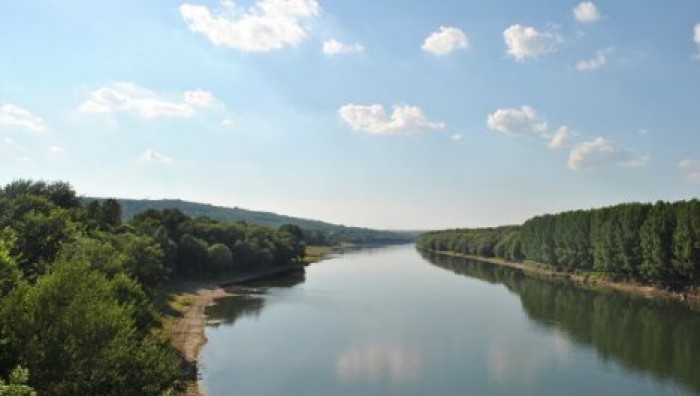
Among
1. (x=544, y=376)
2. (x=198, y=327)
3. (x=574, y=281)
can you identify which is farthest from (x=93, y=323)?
(x=574, y=281)

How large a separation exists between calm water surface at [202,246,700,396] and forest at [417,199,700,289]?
8.74 metres

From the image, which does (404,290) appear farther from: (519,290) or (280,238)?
(280,238)

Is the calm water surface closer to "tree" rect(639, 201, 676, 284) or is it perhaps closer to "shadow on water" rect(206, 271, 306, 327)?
"shadow on water" rect(206, 271, 306, 327)

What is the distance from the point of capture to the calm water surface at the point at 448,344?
149 feet

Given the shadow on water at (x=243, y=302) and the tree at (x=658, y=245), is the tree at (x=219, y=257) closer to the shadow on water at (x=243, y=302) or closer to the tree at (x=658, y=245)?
the shadow on water at (x=243, y=302)

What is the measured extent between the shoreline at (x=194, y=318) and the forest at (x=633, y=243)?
67.1 metres

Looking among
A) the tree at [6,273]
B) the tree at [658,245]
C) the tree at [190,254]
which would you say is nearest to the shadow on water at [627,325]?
the tree at [658,245]

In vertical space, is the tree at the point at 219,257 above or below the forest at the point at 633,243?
below

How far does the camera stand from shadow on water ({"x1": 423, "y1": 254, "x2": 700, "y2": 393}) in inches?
2066

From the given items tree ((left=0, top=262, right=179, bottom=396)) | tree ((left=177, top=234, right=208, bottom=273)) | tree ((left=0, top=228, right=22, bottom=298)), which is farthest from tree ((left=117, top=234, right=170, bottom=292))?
tree ((left=177, top=234, right=208, bottom=273))

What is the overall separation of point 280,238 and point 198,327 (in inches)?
3711

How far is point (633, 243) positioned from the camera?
110 metres

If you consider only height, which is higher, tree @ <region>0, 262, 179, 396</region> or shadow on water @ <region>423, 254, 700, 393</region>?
tree @ <region>0, 262, 179, 396</region>

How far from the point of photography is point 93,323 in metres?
26.8
